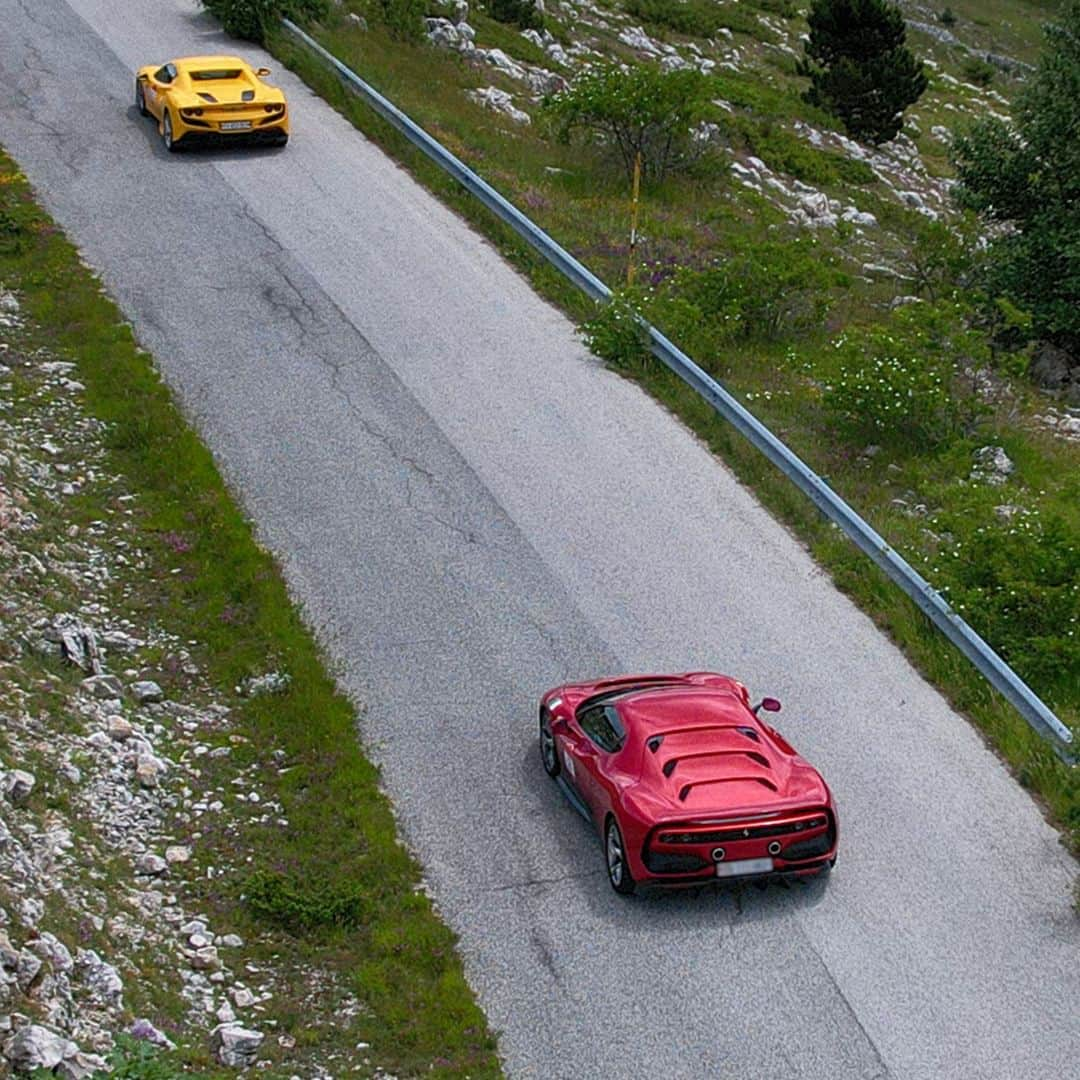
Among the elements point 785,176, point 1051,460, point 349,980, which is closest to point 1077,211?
point 1051,460

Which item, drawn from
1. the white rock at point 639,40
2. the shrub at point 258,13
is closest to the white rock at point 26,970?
the shrub at point 258,13

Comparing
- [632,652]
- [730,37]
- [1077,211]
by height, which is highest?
[1077,211]

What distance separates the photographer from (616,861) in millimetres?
11508

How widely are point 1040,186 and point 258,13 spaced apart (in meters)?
15.2

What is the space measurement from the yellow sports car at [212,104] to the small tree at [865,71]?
21004 millimetres

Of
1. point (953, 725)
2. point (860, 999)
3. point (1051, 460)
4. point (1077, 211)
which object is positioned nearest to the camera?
point (860, 999)

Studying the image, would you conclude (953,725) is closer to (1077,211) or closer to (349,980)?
(349,980)

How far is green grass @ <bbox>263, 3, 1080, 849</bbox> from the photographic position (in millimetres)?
14766

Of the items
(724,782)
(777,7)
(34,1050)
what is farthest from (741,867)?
(777,7)

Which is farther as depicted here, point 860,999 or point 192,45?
point 192,45

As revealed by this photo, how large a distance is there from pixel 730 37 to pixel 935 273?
31094 mm

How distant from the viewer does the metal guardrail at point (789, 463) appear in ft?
44.8

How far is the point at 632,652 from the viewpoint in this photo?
1452cm

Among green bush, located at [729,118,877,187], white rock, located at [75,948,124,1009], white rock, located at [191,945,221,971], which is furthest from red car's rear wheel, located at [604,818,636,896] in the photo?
green bush, located at [729,118,877,187]
